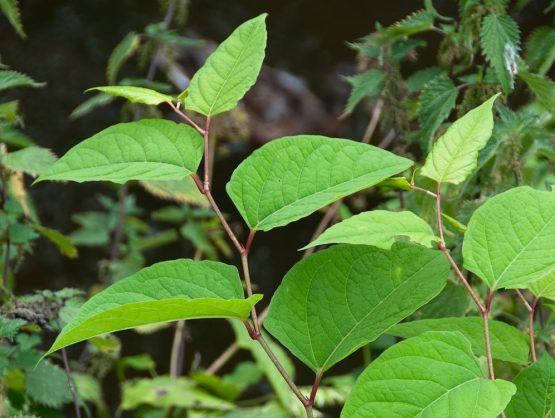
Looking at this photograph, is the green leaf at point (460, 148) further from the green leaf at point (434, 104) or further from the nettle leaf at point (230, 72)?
the green leaf at point (434, 104)

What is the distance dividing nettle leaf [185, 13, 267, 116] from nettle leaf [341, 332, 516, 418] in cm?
32

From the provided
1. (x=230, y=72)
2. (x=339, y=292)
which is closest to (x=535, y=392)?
(x=339, y=292)

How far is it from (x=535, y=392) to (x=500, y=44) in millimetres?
576

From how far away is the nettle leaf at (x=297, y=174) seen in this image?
29.2 inches

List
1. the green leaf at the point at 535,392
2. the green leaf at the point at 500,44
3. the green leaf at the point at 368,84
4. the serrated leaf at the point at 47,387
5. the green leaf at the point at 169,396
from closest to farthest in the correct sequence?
the green leaf at the point at 535,392 → the green leaf at the point at 500,44 → the serrated leaf at the point at 47,387 → the green leaf at the point at 368,84 → the green leaf at the point at 169,396

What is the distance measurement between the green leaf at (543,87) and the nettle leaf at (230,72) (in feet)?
1.73

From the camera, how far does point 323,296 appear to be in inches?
30.4

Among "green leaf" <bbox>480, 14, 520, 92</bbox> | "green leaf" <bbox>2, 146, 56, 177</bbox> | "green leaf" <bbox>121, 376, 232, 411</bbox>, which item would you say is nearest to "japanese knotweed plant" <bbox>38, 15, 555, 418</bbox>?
"green leaf" <bbox>480, 14, 520, 92</bbox>

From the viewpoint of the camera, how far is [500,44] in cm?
113

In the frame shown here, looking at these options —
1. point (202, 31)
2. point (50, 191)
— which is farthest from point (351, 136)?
point (50, 191)

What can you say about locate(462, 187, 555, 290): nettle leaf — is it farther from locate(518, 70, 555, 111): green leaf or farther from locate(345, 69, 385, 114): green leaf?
locate(345, 69, 385, 114): green leaf

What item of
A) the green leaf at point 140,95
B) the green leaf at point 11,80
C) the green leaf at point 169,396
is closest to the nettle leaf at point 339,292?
the green leaf at point 140,95

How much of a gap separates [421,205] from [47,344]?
1442 mm

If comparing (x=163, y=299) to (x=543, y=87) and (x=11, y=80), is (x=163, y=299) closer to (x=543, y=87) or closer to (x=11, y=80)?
(x=11, y=80)
